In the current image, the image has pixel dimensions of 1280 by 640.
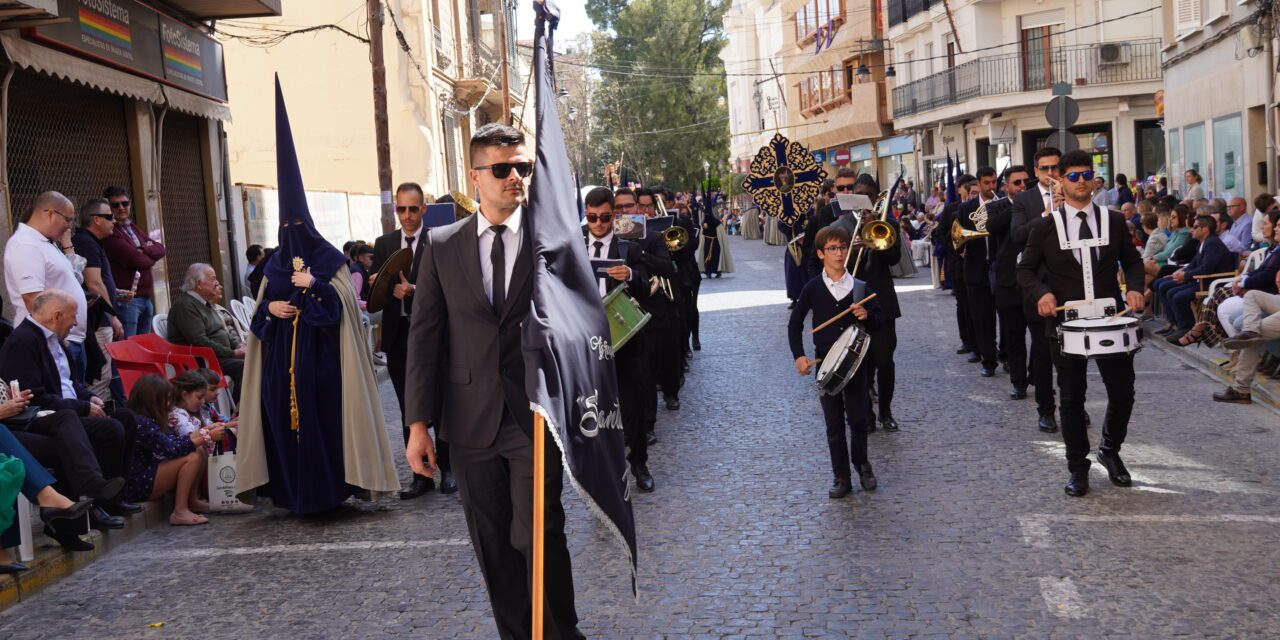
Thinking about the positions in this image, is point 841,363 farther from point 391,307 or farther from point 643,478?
point 391,307

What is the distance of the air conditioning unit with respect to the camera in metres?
37.0

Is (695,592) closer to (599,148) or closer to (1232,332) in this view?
(1232,332)

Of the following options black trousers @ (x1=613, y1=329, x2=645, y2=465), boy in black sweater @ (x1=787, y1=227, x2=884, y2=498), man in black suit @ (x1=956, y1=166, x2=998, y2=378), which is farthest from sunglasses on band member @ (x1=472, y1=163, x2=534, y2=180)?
man in black suit @ (x1=956, y1=166, x2=998, y2=378)

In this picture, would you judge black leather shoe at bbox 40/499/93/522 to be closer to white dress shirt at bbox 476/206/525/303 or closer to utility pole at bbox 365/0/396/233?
white dress shirt at bbox 476/206/525/303

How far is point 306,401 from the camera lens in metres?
8.22

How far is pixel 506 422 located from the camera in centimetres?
469

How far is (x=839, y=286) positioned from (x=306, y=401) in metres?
3.37

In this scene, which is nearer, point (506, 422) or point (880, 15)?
point (506, 422)

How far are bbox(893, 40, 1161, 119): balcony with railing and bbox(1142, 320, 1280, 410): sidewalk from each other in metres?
23.4

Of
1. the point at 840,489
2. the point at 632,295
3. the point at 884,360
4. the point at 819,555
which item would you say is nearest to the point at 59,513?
the point at 632,295

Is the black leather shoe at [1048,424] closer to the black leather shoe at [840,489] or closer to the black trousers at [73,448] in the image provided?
the black leather shoe at [840,489]

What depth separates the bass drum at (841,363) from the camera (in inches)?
308

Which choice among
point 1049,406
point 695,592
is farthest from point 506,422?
point 1049,406

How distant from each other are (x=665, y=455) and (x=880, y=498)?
7.02 feet
